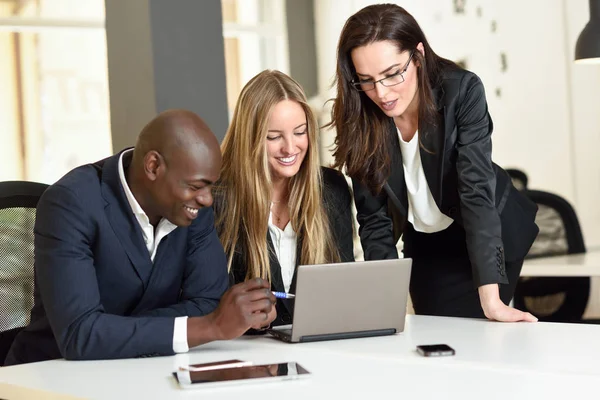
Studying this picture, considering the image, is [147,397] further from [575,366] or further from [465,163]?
[465,163]

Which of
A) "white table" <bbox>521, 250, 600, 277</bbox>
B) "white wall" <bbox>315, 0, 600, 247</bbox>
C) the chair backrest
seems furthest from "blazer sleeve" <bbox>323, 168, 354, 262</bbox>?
"white wall" <bbox>315, 0, 600, 247</bbox>

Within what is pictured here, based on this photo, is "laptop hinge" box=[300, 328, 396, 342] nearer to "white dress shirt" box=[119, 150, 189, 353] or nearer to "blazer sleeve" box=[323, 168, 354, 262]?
"white dress shirt" box=[119, 150, 189, 353]

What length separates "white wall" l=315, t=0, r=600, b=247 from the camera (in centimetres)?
597

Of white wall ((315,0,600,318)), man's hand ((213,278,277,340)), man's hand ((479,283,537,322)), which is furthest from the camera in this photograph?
white wall ((315,0,600,318))

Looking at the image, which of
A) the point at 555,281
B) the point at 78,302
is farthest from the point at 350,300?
the point at 555,281

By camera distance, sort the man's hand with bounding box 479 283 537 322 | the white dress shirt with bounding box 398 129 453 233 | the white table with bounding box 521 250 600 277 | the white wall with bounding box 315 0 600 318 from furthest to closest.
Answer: the white wall with bounding box 315 0 600 318, the white table with bounding box 521 250 600 277, the white dress shirt with bounding box 398 129 453 233, the man's hand with bounding box 479 283 537 322

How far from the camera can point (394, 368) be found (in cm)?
173

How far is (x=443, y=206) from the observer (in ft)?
8.38

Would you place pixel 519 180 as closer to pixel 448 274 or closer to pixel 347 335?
pixel 448 274

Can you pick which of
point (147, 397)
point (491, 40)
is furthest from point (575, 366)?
point (491, 40)

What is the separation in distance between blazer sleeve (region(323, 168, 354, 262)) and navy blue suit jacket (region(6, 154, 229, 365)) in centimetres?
55

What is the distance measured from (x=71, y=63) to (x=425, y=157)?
18.0 feet

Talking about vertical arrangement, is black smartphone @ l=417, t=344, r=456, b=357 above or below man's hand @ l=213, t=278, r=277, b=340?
below

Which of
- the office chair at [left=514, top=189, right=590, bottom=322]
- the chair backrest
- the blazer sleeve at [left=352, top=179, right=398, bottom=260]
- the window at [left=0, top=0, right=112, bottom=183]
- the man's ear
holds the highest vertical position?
the window at [left=0, top=0, right=112, bottom=183]
